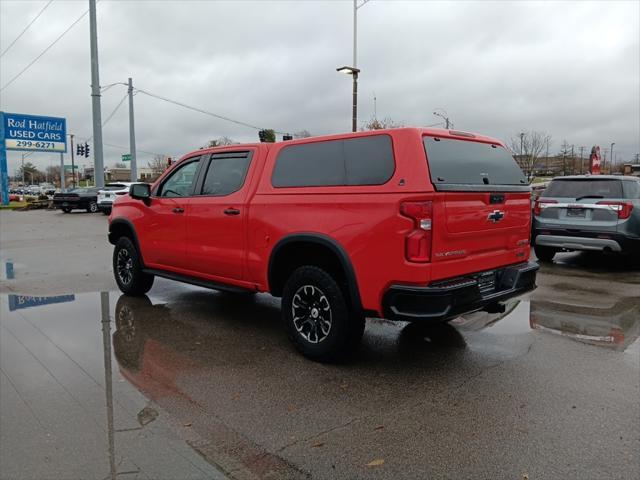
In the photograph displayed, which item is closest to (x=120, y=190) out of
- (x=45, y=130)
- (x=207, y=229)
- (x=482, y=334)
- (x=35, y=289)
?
(x=45, y=130)

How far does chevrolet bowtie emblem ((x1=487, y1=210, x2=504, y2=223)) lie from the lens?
440cm

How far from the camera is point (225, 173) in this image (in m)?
5.62

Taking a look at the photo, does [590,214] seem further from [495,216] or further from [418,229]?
[418,229]

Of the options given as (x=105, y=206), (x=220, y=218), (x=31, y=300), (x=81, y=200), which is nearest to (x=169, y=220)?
(x=220, y=218)

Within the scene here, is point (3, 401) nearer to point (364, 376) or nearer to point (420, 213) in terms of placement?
point (364, 376)

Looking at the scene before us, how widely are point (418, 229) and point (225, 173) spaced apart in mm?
2600

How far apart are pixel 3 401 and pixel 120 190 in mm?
24128

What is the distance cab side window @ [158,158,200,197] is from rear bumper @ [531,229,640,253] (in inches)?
252

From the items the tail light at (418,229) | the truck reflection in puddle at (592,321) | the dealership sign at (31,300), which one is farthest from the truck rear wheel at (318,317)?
the dealership sign at (31,300)

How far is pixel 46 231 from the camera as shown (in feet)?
57.3

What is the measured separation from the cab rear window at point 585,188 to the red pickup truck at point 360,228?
15.6 feet

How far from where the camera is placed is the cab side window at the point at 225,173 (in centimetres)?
541

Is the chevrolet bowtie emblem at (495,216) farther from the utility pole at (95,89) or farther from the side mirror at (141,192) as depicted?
the utility pole at (95,89)

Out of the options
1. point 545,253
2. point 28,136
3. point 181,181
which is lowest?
point 545,253
